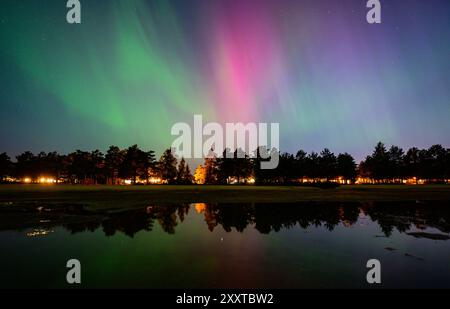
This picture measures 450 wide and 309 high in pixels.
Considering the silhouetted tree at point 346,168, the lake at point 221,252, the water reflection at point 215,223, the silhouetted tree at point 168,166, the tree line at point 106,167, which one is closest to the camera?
the lake at point 221,252

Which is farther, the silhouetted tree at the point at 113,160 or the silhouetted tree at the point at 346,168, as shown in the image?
the silhouetted tree at the point at 346,168

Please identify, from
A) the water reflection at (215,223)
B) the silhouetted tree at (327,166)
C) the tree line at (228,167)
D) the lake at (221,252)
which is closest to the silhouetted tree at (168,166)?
the tree line at (228,167)

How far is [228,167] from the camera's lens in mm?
128250

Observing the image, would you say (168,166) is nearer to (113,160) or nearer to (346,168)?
(113,160)

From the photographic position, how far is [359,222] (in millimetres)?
22859

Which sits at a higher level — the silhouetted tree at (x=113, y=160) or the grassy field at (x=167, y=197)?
the silhouetted tree at (x=113, y=160)

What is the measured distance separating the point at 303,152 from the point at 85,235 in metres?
157

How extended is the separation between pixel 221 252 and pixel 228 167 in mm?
114635

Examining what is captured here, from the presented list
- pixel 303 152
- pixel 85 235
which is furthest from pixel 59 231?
pixel 303 152

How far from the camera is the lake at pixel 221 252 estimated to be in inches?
391

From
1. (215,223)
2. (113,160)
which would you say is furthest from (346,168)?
(215,223)

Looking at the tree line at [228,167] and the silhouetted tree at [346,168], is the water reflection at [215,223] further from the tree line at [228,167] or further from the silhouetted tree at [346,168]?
the silhouetted tree at [346,168]

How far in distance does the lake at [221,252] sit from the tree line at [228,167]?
9428 cm

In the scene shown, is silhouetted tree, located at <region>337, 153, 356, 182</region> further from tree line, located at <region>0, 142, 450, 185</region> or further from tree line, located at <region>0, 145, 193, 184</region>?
tree line, located at <region>0, 145, 193, 184</region>
